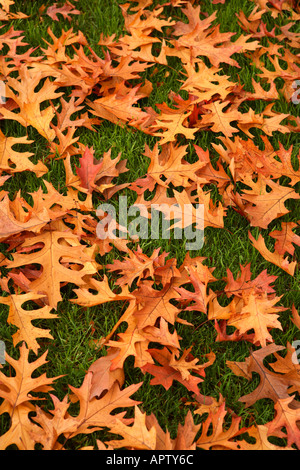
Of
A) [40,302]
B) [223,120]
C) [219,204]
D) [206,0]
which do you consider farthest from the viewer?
[206,0]

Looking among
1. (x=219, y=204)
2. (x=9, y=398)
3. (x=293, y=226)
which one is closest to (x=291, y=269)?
(x=293, y=226)

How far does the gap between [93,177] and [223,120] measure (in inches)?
30.7

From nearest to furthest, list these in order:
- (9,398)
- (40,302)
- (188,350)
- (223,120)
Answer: (9,398)
(188,350)
(40,302)
(223,120)

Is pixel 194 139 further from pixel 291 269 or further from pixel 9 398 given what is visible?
pixel 9 398

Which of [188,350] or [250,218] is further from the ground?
[250,218]

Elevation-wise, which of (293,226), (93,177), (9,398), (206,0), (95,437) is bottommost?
(95,437)

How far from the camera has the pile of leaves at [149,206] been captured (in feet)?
5.49

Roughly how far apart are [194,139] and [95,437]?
62.5 inches

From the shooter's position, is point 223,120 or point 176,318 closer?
point 176,318

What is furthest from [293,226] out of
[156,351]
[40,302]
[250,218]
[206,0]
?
[206,0]

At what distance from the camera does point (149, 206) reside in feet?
7.43

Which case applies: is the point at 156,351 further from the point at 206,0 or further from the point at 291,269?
the point at 206,0

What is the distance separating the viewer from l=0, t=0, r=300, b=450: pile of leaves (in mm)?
1672

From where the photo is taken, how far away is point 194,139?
256 centimetres
